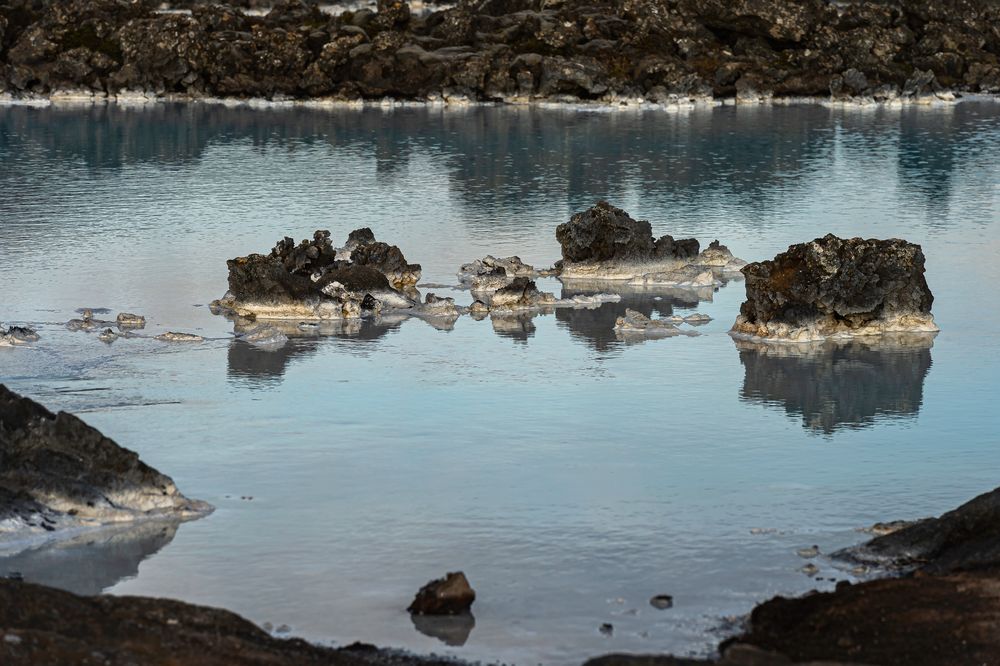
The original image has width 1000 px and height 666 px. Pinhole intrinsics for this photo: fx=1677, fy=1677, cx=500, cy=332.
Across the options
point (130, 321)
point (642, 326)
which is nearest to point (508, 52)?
point (642, 326)

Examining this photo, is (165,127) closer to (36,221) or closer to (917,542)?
(36,221)

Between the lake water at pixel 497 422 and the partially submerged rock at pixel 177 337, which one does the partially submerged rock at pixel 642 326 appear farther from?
the partially submerged rock at pixel 177 337

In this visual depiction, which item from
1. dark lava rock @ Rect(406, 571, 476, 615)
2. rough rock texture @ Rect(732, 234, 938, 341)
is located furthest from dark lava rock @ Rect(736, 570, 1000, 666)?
rough rock texture @ Rect(732, 234, 938, 341)

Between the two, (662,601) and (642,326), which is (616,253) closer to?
(642,326)

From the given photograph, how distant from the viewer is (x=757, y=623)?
1540 centimetres

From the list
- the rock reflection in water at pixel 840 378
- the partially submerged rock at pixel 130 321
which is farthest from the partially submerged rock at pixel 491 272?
the partially submerged rock at pixel 130 321

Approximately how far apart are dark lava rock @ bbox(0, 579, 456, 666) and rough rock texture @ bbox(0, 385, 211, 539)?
4623 millimetres

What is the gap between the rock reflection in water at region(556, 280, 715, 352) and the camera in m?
31.9

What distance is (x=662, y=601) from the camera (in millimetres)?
16641

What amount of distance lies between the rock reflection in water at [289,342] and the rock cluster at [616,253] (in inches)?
251

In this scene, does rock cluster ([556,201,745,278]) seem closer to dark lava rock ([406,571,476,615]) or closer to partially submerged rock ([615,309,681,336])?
partially submerged rock ([615,309,681,336])

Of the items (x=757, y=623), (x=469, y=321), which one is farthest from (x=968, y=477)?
(x=469, y=321)

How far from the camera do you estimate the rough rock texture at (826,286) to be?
1233 inches

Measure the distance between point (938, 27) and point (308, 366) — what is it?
95.0 meters
